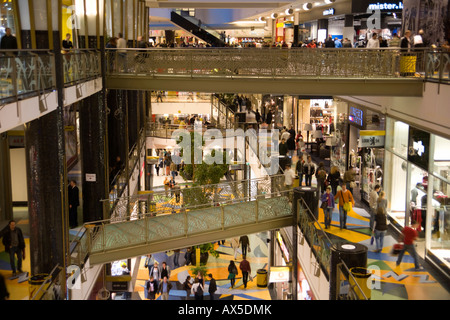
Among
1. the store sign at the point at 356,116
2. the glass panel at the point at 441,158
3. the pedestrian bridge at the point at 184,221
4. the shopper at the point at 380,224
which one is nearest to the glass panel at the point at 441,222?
the glass panel at the point at 441,158

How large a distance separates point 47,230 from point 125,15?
49.2ft

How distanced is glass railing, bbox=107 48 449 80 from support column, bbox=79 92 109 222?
1821 mm

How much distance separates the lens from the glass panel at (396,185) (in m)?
17.7

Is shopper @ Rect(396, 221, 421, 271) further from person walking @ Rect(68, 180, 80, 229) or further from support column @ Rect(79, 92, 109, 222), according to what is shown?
support column @ Rect(79, 92, 109, 222)

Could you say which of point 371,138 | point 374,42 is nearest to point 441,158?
point 371,138

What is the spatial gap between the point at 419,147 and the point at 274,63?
5246mm

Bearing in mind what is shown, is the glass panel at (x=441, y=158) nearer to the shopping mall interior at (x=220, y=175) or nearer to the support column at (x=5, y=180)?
the shopping mall interior at (x=220, y=175)

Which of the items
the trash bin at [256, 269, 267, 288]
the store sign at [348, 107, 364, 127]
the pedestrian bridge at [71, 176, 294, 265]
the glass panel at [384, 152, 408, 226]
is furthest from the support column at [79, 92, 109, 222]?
the store sign at [348, 107, 364, 127]

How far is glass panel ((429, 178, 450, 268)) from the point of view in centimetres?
1409

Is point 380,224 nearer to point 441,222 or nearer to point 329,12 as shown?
point 441,222

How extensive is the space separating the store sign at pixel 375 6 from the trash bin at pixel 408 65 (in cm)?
631

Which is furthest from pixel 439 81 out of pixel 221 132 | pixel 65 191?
pixel 221 132
